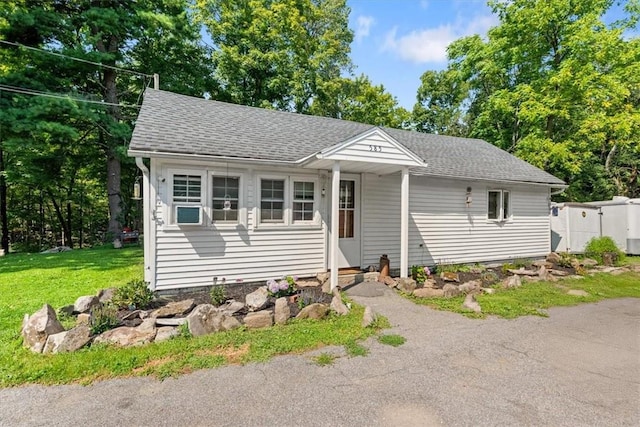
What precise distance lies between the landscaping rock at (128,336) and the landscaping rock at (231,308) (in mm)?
1089

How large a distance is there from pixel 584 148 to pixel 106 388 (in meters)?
20.5

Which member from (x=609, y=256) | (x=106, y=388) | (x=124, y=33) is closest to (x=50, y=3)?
(x=124, y=33)

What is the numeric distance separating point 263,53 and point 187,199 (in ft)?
51.7

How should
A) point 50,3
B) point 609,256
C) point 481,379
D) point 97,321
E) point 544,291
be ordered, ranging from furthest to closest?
point 50,3 → point 609,256 → point 544,291 → point 97,321 → point 481,379

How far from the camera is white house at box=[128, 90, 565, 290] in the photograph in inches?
250

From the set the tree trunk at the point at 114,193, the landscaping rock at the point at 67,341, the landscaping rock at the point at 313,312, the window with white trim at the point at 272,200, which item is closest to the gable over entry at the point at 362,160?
the window with white trim at the point at 272,200

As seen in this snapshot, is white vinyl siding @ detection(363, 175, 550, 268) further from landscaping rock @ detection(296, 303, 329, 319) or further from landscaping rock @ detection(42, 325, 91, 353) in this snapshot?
landscaping rock @ detection(42, 325, 91, 353)

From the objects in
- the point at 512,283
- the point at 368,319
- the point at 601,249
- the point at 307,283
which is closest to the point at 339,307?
the point at 368,319

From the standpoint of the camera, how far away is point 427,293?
6.85m

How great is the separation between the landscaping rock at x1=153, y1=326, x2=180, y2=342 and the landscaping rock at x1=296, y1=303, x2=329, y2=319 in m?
1.85

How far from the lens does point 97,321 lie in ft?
14.6

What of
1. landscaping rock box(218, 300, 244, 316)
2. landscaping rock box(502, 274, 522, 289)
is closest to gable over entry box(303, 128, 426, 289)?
landscaping rock box(218, 300, 244, 316)

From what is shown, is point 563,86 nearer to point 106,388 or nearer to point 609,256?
point 609,256

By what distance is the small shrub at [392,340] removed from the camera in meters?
4.46
